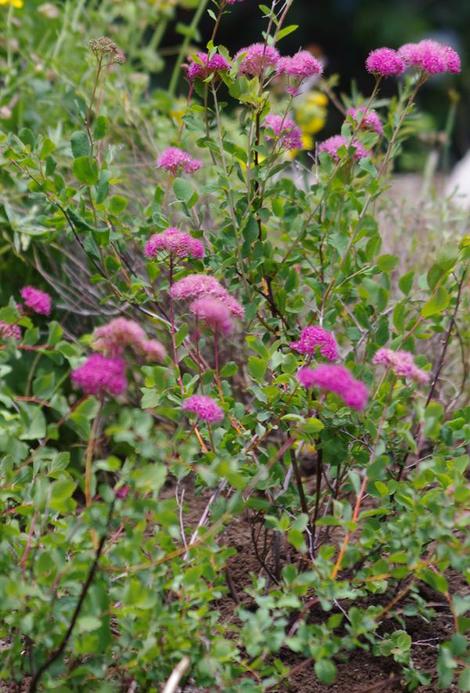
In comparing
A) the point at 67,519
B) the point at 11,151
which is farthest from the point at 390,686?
the point at 11,151

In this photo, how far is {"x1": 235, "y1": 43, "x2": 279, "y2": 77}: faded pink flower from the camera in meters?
1.71

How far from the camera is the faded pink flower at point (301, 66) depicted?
1.67 m

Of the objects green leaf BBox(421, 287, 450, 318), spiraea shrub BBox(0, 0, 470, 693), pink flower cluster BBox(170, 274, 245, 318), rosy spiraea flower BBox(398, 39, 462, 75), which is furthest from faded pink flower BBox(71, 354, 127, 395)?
rosy spiraea flower BBox(398, 39, 462, 75)

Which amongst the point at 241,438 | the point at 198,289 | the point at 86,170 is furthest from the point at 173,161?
the point at 241,438

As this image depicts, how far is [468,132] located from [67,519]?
21.1 feet

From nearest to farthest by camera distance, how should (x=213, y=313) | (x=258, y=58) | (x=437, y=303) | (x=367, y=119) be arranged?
(x=213, y=313), (x=437, y=303), (x=258, y=58), (x=367, y=119)

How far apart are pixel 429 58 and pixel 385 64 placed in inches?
3.0

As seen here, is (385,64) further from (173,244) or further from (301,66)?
(173,244)

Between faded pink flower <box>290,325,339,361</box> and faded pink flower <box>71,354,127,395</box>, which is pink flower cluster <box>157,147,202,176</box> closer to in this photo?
faded pink flower <box>290,325,339,361</box>

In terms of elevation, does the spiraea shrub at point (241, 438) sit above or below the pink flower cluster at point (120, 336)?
below

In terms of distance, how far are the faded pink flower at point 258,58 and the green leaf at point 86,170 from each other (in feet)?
1.03

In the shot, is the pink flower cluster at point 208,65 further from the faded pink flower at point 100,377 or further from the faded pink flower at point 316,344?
the faded pink flower at point 100,377

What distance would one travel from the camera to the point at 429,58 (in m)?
1.68

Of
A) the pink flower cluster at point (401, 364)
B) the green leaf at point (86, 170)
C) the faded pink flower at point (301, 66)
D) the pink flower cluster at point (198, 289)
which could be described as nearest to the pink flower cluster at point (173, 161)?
the green leaf at point (86, 170)
